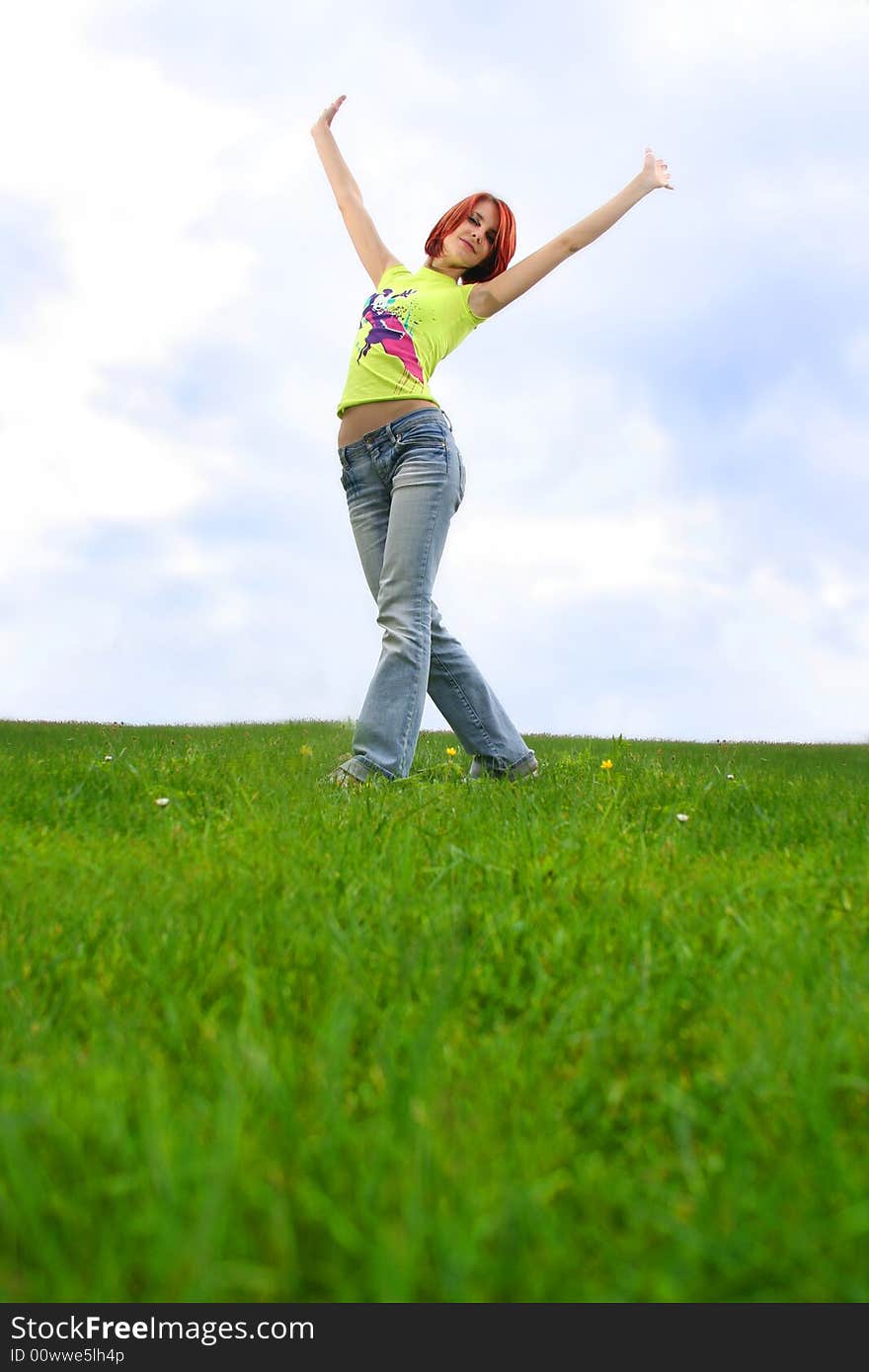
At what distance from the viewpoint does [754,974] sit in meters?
2.27

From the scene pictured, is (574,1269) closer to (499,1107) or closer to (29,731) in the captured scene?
(499,1107)

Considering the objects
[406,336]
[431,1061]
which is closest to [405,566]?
[406,336]

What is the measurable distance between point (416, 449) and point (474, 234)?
1.28m

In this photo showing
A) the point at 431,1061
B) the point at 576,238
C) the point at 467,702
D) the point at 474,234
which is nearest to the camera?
the point at 431,1061

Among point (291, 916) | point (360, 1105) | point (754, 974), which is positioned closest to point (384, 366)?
point (291, 916)

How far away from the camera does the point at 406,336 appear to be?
525cm

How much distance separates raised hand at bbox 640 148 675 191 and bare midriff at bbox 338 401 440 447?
1.53 m

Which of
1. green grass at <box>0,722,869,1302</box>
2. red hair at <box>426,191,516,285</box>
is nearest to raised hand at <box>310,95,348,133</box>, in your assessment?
red hair at <box>426,191,516,285</box>

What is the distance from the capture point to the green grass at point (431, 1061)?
1.25m

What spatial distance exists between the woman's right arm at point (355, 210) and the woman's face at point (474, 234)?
51 cm

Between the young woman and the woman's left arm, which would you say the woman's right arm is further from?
the woman's left arm

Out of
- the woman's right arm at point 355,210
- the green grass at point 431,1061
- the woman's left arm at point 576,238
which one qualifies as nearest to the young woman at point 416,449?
the woman's left arm at point 576,238

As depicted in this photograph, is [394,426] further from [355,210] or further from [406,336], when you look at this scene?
[355,210]

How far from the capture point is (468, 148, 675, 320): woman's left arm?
16.7 ft
